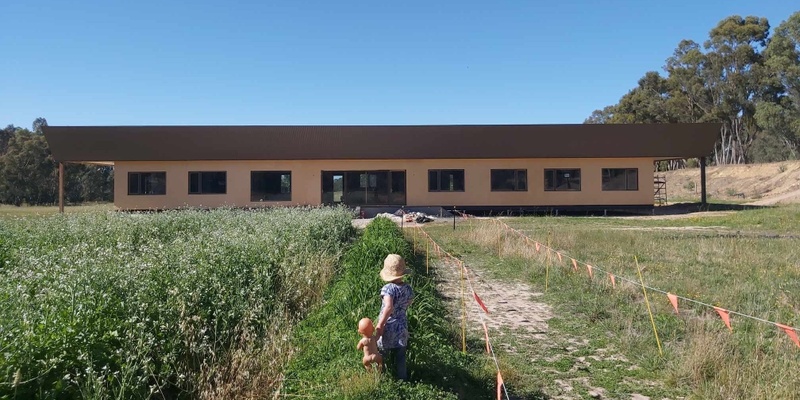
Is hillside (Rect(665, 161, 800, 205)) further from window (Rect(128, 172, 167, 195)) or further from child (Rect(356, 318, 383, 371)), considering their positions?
child (Rect(356, 318, 383, 371))

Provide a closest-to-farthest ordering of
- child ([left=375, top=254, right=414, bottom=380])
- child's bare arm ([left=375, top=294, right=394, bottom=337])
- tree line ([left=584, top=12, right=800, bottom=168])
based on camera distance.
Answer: child's bare arm ([left=375, top=294, right=394, bottom=337])
child ([left=375, top=254, right=414, bottom=380])
tree line ([left=584, top=12, right=800, bottom=168])

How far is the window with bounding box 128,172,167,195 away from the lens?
27.8m

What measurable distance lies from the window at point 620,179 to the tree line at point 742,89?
32372 mm

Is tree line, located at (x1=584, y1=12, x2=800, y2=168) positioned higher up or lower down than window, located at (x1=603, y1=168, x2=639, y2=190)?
higher up

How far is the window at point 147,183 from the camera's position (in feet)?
91.2

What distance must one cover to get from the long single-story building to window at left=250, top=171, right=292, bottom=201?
2.0 inches

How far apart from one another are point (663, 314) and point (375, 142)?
20.5 m

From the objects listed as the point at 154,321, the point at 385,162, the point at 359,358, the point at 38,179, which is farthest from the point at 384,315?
the point at 38,179

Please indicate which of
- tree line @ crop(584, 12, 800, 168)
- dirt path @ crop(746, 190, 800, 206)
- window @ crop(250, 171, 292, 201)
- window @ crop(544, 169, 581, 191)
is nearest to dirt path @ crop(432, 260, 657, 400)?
window @ crop(250, 171, 292, 201)

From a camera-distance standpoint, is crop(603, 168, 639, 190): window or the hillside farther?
the hillside

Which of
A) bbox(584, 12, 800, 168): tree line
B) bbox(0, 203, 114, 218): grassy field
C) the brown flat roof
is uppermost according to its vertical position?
bbox(584, 12, 800, 168): tree line

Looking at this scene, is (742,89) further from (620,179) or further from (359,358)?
(359,358)

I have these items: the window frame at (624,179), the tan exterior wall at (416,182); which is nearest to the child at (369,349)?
the tan exterior wall at (416,182)

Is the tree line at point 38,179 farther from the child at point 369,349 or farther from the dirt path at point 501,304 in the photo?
the child at point 369,349
